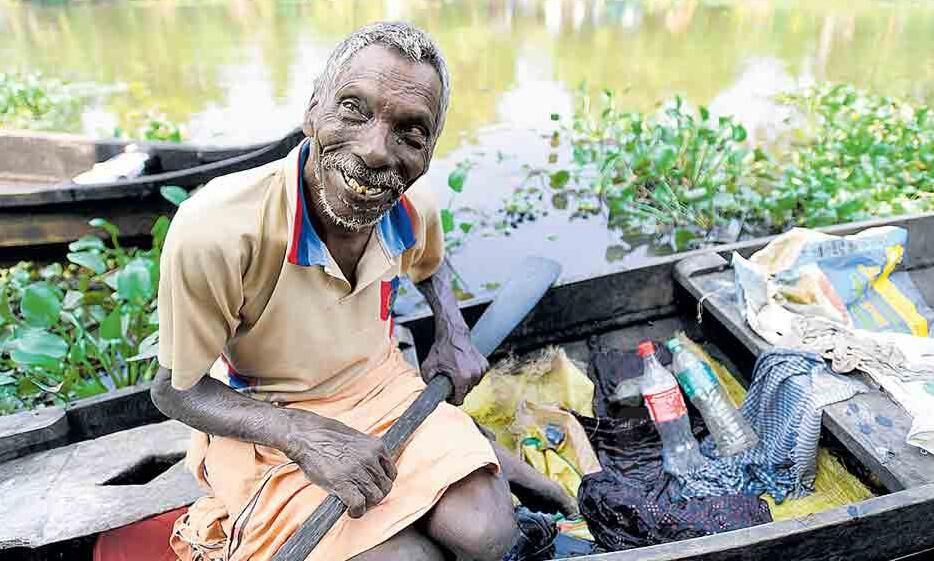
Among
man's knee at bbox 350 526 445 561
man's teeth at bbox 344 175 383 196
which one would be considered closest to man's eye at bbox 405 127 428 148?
man's teeth at bbox 344 175 383 196

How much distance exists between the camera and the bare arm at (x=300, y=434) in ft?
4.15

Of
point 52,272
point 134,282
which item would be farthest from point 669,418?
point 52,272

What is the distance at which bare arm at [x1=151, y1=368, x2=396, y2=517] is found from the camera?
1.27 meters

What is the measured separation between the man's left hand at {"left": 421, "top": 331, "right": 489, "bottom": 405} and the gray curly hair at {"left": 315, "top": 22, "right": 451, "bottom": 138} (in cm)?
70

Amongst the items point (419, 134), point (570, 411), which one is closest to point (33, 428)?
point (419, 134)

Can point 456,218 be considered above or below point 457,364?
below

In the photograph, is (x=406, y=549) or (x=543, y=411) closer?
(x=406, y=549)

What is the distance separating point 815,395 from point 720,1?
13998 millimetres

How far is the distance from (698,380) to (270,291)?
5.04ft

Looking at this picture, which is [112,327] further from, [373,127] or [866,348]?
[866,348]

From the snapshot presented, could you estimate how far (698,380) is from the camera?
7.72ft

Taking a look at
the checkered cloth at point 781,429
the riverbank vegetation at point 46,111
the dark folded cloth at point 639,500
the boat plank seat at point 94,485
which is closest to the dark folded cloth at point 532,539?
the dark folded cloth at point 639,500

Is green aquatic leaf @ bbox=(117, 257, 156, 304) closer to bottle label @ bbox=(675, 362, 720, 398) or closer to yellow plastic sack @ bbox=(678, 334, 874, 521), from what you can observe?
bottle label @ bbox=(675, 362, 720, 398)

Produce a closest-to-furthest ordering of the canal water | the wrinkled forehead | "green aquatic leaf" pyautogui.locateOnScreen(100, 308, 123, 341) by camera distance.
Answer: the wrinkled forehead
"green aquatic leaf" pyautogui.locateOnScreen(100, 308, 123, 341)
the canal water
